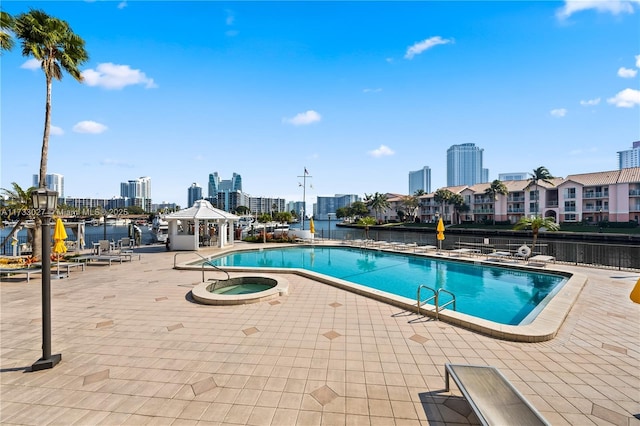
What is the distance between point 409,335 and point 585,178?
58.7 metres

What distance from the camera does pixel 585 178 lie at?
4406 centimetres

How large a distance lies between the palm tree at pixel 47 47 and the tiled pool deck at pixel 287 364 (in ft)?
28.6

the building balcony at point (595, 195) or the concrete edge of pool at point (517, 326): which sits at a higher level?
the building balcony at point (595, 195)

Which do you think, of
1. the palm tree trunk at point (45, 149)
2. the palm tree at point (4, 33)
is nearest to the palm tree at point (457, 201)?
the palm tree trunk at point (45, 149)

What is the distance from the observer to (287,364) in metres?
4.22

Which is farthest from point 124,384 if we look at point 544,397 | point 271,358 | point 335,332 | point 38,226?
point 38,226

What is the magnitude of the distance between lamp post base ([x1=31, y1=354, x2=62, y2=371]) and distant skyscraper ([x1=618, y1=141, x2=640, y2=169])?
246 meters

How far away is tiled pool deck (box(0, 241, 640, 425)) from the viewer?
319 centimetres

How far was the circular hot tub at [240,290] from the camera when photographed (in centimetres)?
722

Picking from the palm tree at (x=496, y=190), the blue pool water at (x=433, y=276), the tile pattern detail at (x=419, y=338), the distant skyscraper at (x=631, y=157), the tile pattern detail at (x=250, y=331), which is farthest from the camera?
the distant skyscraper at (x=631, y=157)

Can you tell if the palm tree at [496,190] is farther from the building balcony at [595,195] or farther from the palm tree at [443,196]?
Answer: the building balcony at [595,195]

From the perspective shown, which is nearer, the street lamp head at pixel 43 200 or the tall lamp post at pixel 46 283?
the tall lamp post at pixel 46 283

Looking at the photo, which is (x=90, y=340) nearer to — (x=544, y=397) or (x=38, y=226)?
(x=544, y=397)

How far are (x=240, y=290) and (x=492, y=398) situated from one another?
309 inches
